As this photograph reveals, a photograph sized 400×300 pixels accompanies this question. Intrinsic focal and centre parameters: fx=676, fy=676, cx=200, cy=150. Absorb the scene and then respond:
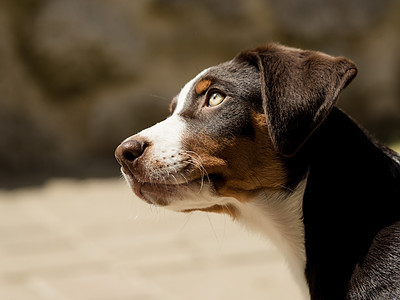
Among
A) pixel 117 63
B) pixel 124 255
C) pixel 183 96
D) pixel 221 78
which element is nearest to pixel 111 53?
pixel 117 63

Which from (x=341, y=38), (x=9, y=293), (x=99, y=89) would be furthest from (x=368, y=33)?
(x=9, y=293)

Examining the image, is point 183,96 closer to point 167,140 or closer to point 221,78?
point 221,78

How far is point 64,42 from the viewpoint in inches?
307

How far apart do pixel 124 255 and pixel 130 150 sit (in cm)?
249

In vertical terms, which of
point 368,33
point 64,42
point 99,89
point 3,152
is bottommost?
point 3,152

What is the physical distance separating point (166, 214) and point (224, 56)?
2.71 metres

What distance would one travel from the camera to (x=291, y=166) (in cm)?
280

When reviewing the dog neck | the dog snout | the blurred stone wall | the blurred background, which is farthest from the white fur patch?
the blurred stone wall

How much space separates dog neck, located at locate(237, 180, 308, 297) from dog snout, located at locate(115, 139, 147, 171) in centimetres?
54

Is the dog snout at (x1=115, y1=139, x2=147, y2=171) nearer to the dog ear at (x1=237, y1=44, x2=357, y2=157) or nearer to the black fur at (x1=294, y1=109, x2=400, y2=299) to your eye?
the dog ear at (x1=237, y1=44, x2=357, y2=157)

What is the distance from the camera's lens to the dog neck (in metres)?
2.83

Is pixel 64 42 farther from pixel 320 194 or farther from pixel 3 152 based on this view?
pixel 320 194

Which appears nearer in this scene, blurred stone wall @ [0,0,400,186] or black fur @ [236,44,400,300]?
black fur @ [236,44,400,300]

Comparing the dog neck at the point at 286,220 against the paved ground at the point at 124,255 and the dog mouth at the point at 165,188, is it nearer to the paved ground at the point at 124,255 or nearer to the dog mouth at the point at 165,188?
the dog mouth at the point at 165,188
